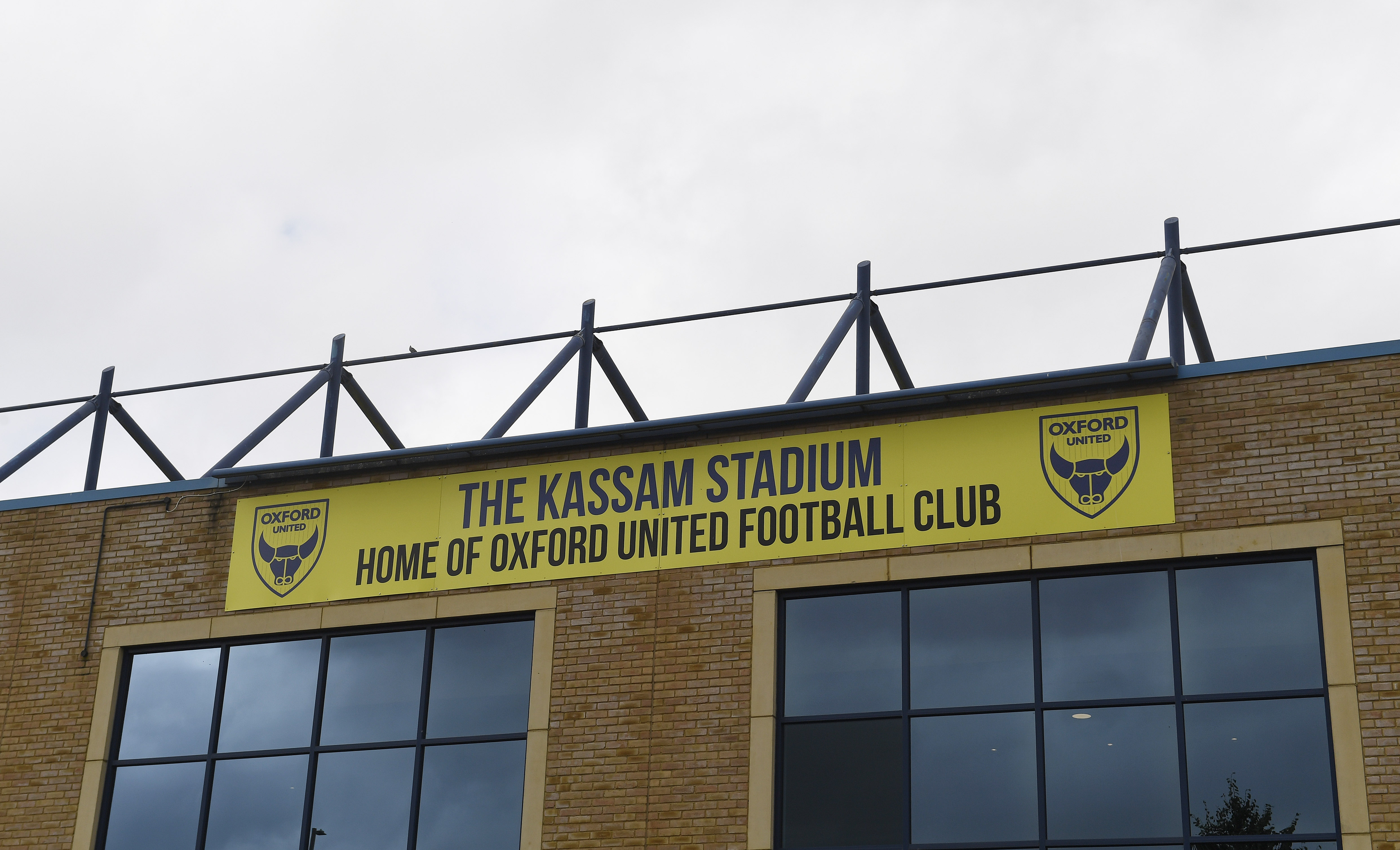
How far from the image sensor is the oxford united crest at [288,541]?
1722 centimetres

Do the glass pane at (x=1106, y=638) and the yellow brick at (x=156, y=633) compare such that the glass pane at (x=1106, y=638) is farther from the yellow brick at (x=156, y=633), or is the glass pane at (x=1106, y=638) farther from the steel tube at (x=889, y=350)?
the yellow brick at (x=156, y=633)

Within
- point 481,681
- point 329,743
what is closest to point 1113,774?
point 481,681

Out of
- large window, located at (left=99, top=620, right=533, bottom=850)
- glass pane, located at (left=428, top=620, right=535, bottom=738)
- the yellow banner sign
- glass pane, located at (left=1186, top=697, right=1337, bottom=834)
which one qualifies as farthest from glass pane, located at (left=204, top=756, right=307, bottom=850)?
glass pane, located at (left=1186, top=697, right=1337, bottom=834)

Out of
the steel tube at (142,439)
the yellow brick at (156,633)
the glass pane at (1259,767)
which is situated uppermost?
the steel tube at (142,439)

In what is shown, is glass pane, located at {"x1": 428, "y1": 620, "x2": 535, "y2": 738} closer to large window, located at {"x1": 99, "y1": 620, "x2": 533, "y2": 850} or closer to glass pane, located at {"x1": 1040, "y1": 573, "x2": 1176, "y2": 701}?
large window, located at {"x1": 99, "y1": 620, "x2": 533, "y2": 850}

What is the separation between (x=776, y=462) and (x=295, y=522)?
5.49 m

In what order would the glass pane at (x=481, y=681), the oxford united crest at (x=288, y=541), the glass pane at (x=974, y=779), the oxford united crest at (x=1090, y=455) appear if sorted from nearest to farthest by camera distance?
1. the glass pane at (x=974, y=779)
2. the oxford united crest at (x=1090, y=455)
3. the glass pane at (x=481, y=681)
4. the oxford united crest at (x=288, y=541)

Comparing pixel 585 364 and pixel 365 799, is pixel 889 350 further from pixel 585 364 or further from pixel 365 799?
pixel 365 799

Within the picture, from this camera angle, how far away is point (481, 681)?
16078 millimetres

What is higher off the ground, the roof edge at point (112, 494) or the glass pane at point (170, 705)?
the roof edge at point (112, 494)

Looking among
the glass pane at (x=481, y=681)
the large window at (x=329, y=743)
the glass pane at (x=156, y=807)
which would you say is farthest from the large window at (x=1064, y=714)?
the glass pane at (x=156, y=807)

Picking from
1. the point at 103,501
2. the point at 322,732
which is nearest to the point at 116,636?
the point at 103,501

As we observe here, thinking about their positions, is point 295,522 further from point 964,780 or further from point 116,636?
point 964,780

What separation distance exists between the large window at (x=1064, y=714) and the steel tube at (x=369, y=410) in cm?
699
